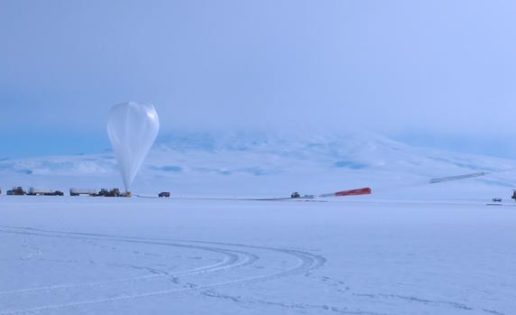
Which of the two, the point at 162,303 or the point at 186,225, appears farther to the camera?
the point at 186,225

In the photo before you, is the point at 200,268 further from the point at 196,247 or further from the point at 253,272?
the point at 196,247

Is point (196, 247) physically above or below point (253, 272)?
above

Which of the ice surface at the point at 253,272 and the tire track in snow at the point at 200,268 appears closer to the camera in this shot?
the ice surface at the point at 253,272

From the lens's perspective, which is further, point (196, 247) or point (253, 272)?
point (196, 247)

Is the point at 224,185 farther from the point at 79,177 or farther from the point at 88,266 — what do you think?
the point at 88,266

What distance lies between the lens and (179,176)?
484ft

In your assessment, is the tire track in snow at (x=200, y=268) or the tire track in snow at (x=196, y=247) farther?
the tire track in snow at (x=200, y=268)

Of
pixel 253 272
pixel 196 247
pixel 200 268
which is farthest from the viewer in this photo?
pixel 196 247

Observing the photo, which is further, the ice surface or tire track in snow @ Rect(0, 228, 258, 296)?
tire track in snow @ Rect(0, 228, 258, 296)

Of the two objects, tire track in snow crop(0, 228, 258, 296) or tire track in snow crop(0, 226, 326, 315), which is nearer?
tire track in snow crop(0, 226, 326, 315)

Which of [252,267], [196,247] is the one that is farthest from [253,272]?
[196,247]

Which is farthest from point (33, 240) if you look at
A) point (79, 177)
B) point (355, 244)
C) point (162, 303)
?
point (79, 177)

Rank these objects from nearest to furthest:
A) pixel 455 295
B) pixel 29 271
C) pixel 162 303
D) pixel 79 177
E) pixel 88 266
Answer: pixel 162 303 < pixel 455 295 < pixel 29 271 < pixel 88 266 < pixel 79 177

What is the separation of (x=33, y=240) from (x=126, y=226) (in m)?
5.92
